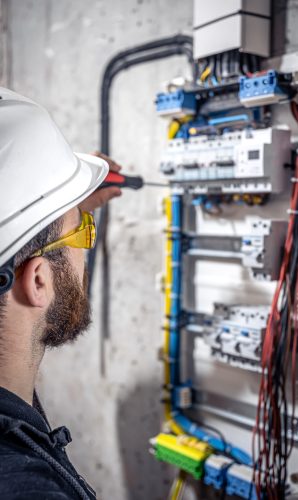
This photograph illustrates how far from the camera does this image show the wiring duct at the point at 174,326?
86.7 inches

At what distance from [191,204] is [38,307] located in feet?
3.61

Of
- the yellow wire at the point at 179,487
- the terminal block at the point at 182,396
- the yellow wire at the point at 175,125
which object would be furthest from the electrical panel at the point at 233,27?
the yellow wire at the point at 179,487

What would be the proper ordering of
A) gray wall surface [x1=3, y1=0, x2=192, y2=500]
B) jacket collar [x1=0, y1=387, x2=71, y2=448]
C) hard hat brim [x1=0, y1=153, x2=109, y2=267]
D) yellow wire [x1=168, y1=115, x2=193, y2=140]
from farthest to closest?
gray wall surface [x1=3, y1=0, x2=192, y2=500] < yellow wire [x1=168, y1=115, x2=193, y2=140] < hard hat brim [x1=0, y1=153, x2=109, y2=267] < jacket collar [x1=0, y1=387, x2=71, y2=448]

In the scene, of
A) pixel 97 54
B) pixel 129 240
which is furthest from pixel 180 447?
pixel 97 54

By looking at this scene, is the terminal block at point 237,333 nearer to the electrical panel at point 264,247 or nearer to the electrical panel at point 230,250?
the electrical panel at point 230,250

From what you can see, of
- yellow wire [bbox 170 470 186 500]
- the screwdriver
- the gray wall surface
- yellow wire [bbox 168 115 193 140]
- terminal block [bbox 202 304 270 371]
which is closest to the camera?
terminal block [bbox 202 304 270 371]

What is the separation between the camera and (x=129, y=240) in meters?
2.56

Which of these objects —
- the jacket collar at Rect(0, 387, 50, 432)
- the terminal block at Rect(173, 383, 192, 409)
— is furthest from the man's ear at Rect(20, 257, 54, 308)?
the terminal block at Rect(173, 383, 192, 409)

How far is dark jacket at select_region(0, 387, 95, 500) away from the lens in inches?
37.8

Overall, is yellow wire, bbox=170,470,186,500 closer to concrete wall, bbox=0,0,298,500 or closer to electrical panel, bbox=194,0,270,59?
concrete wall, bbox=0,0,298,500

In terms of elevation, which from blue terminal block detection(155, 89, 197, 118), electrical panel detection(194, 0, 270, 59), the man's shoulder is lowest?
the man's shoulder

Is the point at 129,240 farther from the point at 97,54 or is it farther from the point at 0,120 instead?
the point at 0,120

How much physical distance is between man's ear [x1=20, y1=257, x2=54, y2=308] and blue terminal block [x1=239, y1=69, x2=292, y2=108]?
91cm

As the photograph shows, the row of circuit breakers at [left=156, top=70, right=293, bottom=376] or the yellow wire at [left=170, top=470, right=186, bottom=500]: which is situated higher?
the row of circuit breakers at [left=156, top=70, right=293, bottom=376]
